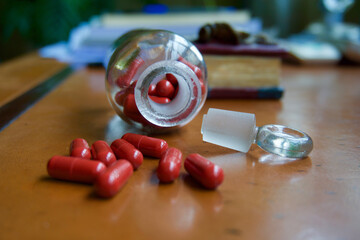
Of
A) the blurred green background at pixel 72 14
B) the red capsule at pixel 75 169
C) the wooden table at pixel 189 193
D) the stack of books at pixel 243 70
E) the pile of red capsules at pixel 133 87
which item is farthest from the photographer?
the blurred green background at pixel 72 14

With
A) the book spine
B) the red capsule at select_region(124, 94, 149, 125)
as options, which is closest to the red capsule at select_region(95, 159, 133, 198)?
the red capsule at select_region(124, 94, 149, 125)

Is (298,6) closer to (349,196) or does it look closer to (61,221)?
(349,196)

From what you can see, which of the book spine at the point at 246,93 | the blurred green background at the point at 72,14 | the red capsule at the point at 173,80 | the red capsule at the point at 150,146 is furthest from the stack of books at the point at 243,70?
the blurred green background at the point at 72,14

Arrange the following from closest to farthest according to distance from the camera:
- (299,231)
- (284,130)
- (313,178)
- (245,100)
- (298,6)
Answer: (299,231), (313,178), (284,130), (245,100), (298,6)

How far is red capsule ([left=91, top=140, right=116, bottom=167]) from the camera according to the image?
0.58 m

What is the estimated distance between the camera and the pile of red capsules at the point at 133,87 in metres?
0.73

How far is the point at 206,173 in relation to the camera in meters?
0.51

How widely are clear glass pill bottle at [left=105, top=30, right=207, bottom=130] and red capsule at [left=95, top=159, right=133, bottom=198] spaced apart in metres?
0.19

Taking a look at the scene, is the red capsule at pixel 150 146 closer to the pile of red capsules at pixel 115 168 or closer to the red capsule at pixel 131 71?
the pile of red capsules at pixel 115 168

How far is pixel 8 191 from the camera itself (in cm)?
50

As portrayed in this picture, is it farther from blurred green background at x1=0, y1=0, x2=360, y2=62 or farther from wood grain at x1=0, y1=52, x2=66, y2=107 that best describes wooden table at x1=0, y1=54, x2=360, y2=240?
blurred green background at x1=0, y1=0, x2=360, y2=62

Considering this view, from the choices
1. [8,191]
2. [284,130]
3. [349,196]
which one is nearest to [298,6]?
[284,130]

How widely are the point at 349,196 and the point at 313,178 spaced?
0.22ft

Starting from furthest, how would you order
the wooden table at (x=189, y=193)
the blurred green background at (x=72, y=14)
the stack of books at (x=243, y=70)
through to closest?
the blurred green background at (x=72, y=14) < the stack of books at (x=243, y=70) < the wooden table at (x=189, y=193)
